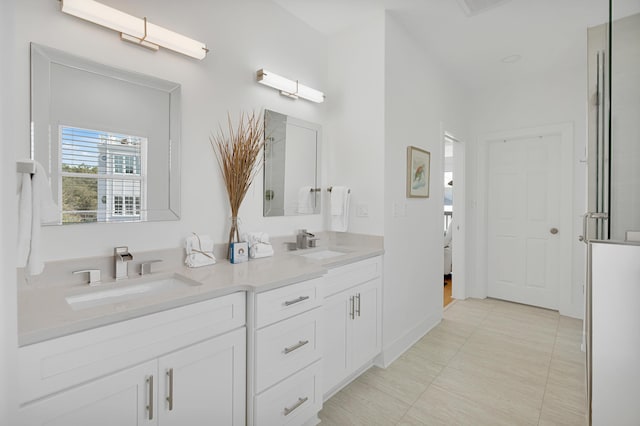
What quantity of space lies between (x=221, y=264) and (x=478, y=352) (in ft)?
7.33

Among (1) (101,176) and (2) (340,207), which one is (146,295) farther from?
(2) (340,207)

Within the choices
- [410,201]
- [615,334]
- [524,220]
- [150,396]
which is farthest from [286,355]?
[524,220]

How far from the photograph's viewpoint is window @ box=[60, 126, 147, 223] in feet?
4.56

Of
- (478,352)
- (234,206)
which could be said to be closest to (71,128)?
(234,206)

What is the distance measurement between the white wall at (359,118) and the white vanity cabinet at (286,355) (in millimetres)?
979

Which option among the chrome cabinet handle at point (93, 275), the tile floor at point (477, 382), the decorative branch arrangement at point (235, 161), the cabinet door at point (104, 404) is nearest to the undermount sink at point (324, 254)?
the decorative branch arrangement at point (235, 161)

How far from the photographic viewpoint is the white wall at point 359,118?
2451 millimetres

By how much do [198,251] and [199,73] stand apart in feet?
3.34

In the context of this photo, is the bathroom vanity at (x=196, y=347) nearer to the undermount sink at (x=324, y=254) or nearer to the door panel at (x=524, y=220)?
the undermount sink at (x=324, y=254)

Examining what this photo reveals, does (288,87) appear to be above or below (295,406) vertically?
above

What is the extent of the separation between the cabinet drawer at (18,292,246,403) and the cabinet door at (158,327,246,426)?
0.05 metres

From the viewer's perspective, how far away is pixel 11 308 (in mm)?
759

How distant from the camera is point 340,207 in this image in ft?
8.35

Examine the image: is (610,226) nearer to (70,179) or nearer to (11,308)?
(11,308)
